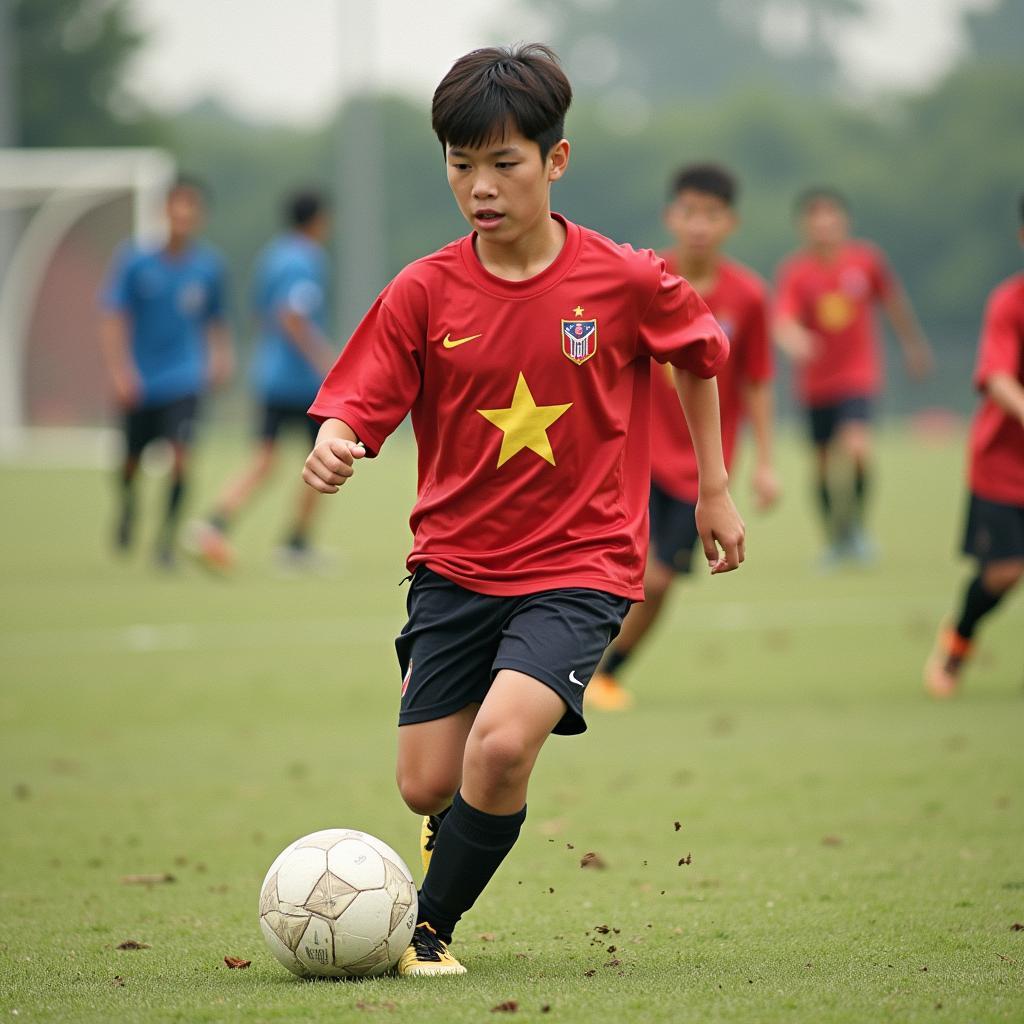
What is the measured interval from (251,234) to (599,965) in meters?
52.6

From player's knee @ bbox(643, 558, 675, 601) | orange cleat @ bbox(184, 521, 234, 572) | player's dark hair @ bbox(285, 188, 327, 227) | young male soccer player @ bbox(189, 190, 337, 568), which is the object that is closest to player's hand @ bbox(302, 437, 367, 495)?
player's knee @ bbox(643, 558, 675, 601)

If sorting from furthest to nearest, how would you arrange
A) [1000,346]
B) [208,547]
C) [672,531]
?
[208,547] → [672,531] → [1000,346]

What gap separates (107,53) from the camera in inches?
1928

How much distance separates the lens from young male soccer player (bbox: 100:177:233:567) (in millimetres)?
13414

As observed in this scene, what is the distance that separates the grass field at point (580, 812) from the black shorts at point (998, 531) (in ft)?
2.19

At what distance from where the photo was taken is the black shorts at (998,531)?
7.64 metres

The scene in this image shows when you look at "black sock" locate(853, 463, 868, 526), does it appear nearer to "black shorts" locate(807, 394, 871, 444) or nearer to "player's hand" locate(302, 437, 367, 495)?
"black shorts" locate(807, 394, 871, 444)

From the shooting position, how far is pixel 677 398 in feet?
25.2

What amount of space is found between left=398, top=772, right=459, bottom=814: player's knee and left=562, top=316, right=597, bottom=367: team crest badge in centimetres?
97

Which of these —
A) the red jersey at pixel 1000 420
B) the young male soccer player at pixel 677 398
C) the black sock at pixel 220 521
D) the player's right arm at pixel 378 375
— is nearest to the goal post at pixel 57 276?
the black sock at pixel 220 521

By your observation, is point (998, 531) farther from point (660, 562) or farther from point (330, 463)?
point (330, 463)

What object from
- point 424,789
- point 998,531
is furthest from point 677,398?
point 424,789

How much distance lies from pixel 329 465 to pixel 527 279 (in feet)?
2.10

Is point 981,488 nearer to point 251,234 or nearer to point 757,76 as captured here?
point 251,234
